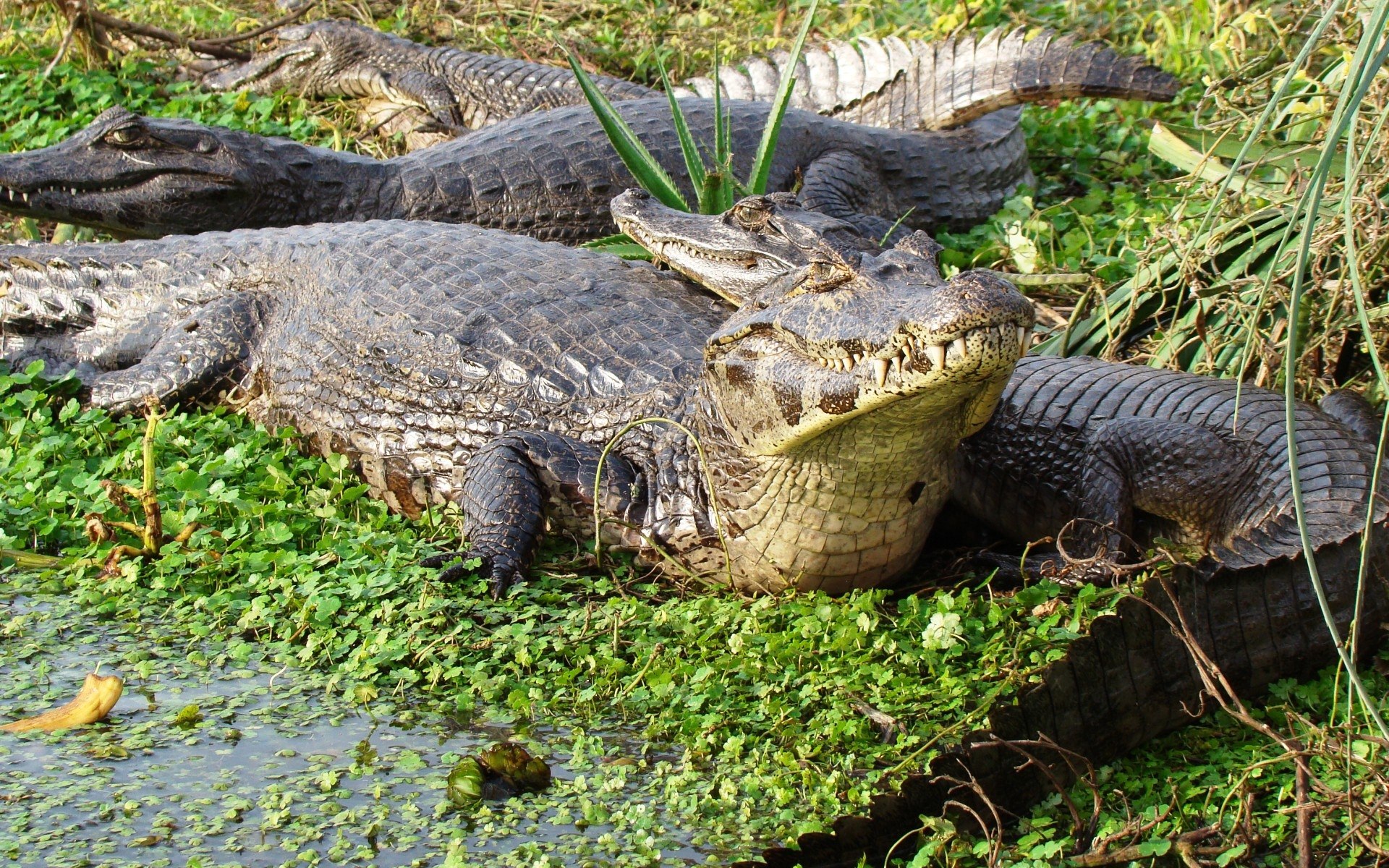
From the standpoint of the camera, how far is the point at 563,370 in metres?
3.97

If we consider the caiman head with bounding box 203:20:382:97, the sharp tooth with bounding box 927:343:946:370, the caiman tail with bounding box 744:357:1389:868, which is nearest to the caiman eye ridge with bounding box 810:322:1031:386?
the sharp tooth with bounding box 927:343:946:370

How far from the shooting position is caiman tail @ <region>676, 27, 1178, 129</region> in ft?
22.7

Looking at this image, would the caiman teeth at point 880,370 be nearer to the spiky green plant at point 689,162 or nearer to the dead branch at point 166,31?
the spiky green plant at point 689,162

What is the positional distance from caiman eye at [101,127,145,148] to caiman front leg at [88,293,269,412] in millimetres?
1615

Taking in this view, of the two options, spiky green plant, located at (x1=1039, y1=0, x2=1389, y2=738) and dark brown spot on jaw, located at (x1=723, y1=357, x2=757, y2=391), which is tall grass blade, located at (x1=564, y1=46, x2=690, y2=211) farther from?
dark brown spot on jaw, located at (x1=723, y1=357, x2=757, y2=391)

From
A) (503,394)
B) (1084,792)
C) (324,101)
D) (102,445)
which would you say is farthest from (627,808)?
(324,101)

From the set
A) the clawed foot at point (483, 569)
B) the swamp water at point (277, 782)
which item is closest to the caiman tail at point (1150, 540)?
the swamp water at point (277, 782)

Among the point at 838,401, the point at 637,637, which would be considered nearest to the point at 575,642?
the point at 637,637

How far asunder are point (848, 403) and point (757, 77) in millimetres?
5247

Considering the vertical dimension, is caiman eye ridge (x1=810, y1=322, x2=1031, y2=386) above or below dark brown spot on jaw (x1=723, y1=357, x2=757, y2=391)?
above

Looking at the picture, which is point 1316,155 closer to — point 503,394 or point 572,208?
point 503,394

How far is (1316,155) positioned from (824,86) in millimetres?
3884

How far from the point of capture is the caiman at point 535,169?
19.7 feet

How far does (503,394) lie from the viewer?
13.1 ft
